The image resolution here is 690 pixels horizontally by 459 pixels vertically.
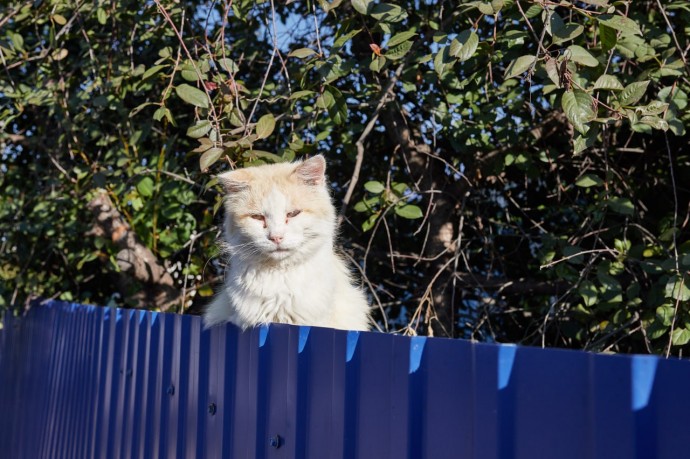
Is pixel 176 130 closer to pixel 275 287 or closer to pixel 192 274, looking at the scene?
pixel 192 274

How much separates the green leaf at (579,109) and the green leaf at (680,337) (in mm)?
818

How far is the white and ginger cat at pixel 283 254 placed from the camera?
7.40 ft

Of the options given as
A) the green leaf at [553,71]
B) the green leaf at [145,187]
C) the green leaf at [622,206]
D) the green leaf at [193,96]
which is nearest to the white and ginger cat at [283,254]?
the green leaf at [193,96]

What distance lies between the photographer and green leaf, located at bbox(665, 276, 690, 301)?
7.18 feet

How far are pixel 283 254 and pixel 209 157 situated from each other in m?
0.41

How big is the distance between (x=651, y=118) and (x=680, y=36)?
1.07m

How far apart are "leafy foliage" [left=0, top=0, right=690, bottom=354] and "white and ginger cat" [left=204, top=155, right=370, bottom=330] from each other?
0.18 m

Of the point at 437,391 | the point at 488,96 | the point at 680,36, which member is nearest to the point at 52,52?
the point at 488,96

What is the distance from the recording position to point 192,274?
163 inches

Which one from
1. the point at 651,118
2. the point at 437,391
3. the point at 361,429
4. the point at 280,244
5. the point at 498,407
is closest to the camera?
the point at 498,407

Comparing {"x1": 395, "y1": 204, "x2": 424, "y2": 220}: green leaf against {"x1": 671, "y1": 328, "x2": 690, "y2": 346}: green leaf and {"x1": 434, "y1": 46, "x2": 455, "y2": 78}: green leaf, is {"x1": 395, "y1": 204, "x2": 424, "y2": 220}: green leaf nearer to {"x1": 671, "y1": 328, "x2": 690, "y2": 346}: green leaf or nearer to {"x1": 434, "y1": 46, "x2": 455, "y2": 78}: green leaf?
{"x1": 434, "y1": 46, "x2": 455, "y2": 78}: green leaf

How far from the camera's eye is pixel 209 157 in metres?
2.41

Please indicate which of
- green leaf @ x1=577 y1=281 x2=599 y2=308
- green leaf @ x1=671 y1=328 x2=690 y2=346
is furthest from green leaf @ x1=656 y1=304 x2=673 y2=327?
green leaf @ x1=577 y1=281 x2=599 y2=308

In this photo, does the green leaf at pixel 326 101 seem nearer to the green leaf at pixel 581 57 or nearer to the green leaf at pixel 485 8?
the green leaf at pixel 485 8
